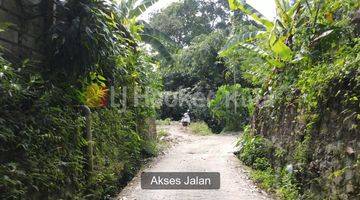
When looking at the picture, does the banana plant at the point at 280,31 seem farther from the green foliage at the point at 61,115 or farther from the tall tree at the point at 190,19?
the tall tree at the point at 190,19

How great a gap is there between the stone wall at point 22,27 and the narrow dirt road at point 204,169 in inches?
112

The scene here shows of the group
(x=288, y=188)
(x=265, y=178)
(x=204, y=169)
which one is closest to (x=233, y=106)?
(x=204, y=169)

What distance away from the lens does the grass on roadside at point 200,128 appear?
57.3 ft

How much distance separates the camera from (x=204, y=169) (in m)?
8.32

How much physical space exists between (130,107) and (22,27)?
14.2 ft

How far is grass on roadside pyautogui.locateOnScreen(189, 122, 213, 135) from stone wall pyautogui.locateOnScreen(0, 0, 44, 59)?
12.7 metres

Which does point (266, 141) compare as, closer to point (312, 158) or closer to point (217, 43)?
point (312, 158)

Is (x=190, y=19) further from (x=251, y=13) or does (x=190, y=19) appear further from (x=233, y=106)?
(x=251, y=13)

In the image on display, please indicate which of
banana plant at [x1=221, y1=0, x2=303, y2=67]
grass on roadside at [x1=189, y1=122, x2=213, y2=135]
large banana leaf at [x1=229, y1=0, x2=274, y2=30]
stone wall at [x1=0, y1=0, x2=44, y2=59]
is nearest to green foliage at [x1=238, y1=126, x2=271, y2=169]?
banana plant at [x1=221, y1=0, x2=303, y2=67]

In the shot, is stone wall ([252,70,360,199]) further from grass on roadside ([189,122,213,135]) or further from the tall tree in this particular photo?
the tall tree

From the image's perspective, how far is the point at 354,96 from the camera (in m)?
4.44

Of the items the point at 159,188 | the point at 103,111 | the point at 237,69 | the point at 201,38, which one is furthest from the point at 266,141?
the point at 201,38

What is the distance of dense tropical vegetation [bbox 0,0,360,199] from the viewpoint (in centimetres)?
425

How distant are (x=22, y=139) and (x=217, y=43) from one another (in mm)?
17870
